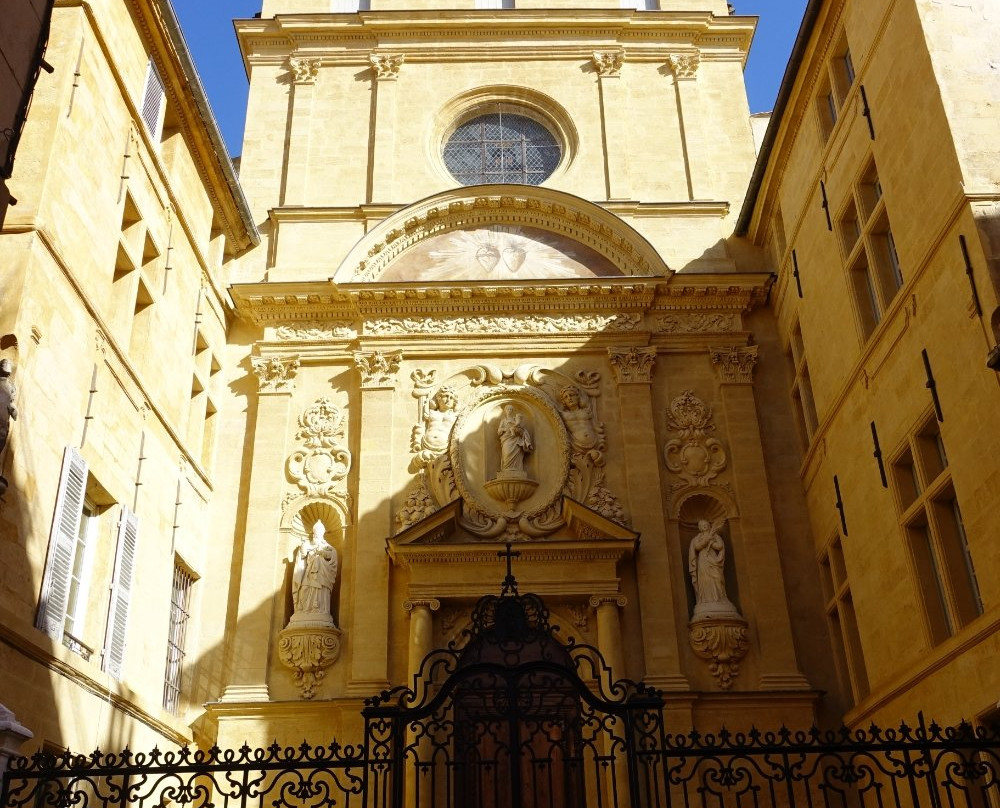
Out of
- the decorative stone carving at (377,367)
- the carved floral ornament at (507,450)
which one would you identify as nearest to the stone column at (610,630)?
the carved floral ornament at (507,450)

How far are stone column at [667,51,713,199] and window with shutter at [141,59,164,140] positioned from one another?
9.21 metres

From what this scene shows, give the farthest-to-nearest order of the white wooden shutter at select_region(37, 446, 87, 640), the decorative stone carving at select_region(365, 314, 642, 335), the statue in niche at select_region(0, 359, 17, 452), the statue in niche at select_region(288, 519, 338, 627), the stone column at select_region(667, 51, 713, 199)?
the stone column at select_region(667, 51, 713, 199) → the decorative stone carving at select_region(365, 314, 642, 335) → the statue in niche at select_region(288, 519, 338, 627) → the white wooden shutter at select_region(37, 446, 87, 640) → the statue in niche at select_region(0, 359, 17, 452)

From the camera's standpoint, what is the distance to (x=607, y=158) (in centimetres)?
1991

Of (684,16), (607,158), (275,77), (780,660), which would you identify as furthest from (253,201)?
(780,660)

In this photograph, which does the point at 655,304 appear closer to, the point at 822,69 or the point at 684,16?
→ the point at 822,69

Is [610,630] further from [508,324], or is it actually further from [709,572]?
[508,324]

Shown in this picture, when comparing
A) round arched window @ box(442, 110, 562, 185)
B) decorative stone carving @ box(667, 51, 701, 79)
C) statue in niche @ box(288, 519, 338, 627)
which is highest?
decorative stone carving @ box(667, 51, 701, 79)

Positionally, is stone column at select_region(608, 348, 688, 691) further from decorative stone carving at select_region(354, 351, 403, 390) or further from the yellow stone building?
decorative stone carving at select_region(354, 351, 403, 390)

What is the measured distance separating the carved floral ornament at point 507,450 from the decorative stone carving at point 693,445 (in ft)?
3.74

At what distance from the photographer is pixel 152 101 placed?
595 inches

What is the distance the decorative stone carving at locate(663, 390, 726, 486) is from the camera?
17.0m

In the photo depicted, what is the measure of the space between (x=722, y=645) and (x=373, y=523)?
5.40 m

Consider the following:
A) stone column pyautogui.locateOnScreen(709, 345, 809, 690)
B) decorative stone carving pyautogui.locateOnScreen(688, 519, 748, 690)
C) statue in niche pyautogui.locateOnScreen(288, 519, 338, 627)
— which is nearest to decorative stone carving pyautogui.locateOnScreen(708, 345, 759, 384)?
stone column pyautogui.locateOnScreen(709, 345, 809, 690)

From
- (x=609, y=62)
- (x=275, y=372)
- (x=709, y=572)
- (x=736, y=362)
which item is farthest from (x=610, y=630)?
(x=609, y=62)
